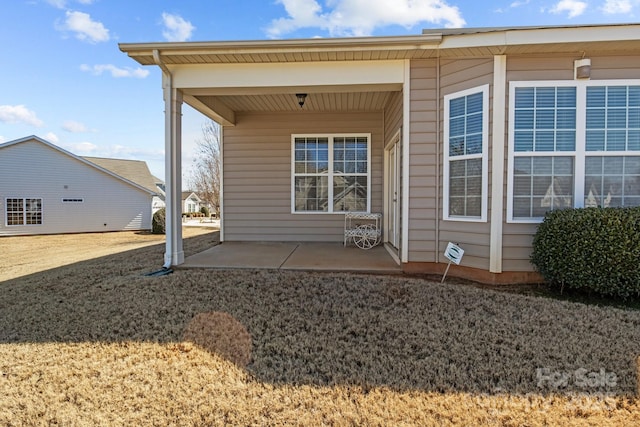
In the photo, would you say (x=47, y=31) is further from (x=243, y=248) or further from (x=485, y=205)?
(x=485, y=205)

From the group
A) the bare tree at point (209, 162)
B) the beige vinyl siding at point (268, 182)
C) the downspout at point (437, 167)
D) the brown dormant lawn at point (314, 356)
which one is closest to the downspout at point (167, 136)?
the brown dormant lawn at point (314, 356)

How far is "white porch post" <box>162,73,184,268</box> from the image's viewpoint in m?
4.95

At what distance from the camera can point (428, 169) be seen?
4684mm

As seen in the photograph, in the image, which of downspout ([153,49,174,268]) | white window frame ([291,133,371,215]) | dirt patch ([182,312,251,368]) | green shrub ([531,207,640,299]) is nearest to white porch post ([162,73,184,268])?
downspout ([153,49,174,268])

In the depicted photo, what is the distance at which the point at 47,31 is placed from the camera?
28.8ft

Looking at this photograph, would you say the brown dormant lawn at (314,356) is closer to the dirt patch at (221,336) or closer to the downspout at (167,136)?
the dirt patch at (221,336)

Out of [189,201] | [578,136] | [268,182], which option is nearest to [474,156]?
[578,136]

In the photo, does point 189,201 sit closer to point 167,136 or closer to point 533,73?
point 167,136

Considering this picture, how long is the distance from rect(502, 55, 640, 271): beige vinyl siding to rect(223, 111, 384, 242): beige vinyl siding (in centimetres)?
338

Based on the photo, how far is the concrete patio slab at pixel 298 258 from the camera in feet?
16.1

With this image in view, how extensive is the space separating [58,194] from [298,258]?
47.4 feet

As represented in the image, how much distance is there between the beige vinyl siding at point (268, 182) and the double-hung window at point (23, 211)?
1189 cm

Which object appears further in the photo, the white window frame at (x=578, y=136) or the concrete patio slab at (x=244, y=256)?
the concrete patio slab at (x=244, y=256)

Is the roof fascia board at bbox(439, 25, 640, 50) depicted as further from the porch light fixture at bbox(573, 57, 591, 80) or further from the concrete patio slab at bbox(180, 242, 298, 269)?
the concrete patio slab at bbox(180, 242, 298, 269)
